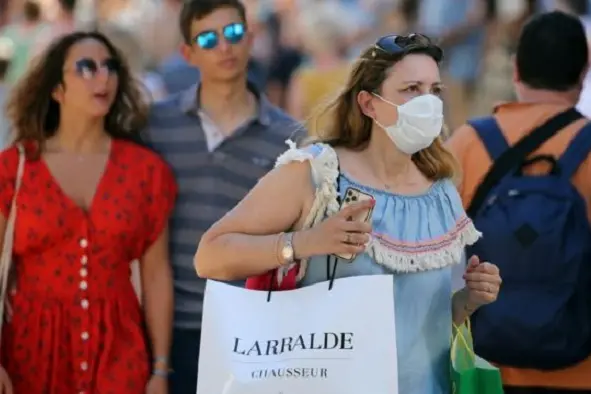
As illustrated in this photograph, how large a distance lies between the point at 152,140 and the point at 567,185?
5.31 ft

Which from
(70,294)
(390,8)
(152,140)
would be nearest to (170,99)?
(152,140)

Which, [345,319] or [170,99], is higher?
[170,99]

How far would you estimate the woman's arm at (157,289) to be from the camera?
5.58m

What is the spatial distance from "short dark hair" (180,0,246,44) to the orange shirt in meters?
1.07

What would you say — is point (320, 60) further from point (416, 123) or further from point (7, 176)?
point (416, 123)

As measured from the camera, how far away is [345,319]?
4078 millimetres

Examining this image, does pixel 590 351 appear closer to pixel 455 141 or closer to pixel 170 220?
pixel 455 141

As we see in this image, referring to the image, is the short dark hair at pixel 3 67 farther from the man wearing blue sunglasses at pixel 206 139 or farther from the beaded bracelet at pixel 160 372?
the beaded bracelet at pixel 160 372

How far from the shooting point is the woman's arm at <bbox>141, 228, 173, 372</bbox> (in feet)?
18.3

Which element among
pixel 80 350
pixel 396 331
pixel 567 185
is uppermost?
pixel 567 185

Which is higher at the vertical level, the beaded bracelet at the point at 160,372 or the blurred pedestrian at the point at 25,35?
the blurred pedestrian at the point at 25,35

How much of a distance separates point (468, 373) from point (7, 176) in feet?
6.20

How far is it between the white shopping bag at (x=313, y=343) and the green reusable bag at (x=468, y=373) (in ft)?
1.19

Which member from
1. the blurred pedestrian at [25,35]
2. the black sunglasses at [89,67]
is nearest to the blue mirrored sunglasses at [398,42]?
the black sunglasses at [89,67]
